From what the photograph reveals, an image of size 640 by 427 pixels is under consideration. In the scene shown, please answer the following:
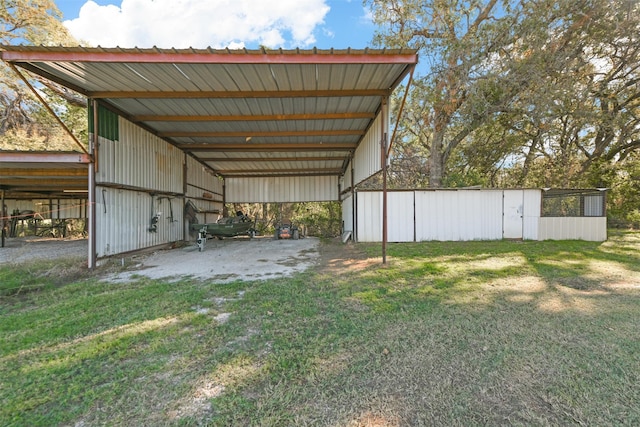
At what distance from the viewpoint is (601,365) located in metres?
2.07

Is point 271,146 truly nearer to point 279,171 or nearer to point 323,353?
point 279,171

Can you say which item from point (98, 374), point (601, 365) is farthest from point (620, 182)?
point (98, 374)

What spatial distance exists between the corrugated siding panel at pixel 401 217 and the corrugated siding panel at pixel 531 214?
3.89 metres

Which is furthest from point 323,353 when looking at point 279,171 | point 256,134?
point 279,171

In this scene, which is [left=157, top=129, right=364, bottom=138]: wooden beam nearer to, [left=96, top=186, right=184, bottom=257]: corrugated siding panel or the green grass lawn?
[left=96, top=186, right=184, bottom=257]: corrugated siding panel

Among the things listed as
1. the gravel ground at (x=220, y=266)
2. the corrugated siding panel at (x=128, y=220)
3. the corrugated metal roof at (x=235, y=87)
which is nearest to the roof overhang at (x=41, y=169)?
the corrugated siding panel at (x=128, y=220)

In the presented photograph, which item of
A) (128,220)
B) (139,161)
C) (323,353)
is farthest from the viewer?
(139,161)

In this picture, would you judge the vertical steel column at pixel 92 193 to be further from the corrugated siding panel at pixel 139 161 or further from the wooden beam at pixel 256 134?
the wooden beam at pixel 256 134

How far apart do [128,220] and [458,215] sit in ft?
33.4

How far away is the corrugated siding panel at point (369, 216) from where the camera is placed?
959cm

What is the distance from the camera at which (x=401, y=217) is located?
375 inches

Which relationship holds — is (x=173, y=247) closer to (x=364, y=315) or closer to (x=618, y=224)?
(x=364, y=315)

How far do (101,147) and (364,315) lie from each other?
6856mm

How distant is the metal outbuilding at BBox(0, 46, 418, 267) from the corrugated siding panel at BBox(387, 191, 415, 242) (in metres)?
1.58
